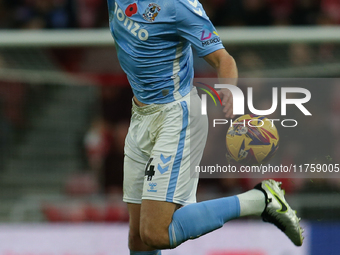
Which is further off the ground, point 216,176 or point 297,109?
point 297,109

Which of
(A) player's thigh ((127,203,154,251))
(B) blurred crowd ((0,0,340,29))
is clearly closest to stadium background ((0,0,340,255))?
(B) blurred crowd ((0,0,340,29))

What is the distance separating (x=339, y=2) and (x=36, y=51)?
3625 mm

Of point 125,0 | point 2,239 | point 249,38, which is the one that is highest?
point 125,0

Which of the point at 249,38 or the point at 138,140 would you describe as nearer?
the point at 138,140

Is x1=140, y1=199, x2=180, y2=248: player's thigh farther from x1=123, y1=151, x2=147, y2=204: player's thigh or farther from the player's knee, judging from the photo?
x1=123, y1=151, x2=147, y2=204: player's thigh

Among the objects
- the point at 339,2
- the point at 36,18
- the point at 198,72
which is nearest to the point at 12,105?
the point at 36,18

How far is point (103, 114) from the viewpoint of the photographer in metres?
5.34

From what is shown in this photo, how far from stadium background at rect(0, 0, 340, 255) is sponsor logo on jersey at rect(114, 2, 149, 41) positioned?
1.93 m

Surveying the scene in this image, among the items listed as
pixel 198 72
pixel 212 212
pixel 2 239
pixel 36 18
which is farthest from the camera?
pixel 36 18

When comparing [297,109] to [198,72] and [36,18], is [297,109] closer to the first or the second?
[198,72]

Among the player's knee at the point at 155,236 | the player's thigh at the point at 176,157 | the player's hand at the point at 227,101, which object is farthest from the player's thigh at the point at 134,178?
the player's hand at the point at 227,101

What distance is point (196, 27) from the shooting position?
2750 millimetres

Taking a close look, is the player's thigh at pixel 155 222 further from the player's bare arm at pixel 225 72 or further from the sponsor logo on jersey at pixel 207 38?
the sponsor logo on jersey at pixel 207 38

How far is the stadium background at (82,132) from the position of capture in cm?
462
